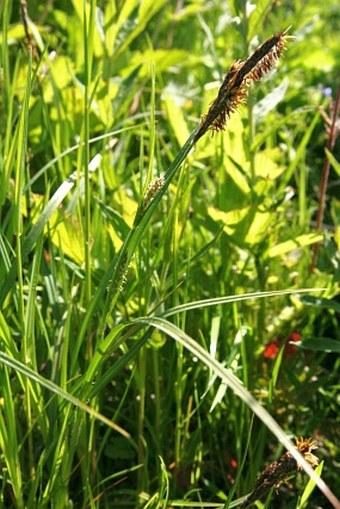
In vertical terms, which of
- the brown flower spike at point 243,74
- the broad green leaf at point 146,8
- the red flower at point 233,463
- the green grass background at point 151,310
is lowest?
the red flower at point 233,463

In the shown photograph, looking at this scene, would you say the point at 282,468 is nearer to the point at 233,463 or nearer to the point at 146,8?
the point at 233,463

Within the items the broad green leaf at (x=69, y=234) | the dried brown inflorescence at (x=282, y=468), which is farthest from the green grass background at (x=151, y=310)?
the dried brown inflorescence at (x=282, y=468)

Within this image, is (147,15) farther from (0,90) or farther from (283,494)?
(283,494)

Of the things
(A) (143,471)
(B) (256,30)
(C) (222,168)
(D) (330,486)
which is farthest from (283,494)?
(B) (256,30)

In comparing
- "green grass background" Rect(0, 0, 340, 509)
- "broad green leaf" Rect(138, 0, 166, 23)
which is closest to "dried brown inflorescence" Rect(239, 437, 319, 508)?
"green grass background" Rect(0, 0, 340, 509)

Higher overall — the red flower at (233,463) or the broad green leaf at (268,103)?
the broad green leaf at (268,103)

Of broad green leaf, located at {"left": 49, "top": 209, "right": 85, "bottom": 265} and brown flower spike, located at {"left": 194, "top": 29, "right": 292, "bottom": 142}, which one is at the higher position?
brown flower spike, located at {"left": 194, "top": 29, "right": 292, "bottom": 142}

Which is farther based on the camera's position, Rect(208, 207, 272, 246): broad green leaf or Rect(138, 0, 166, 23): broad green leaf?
Rect(138, 0, 166, 23): broad green leaf

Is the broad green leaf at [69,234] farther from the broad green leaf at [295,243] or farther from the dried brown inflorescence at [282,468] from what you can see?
the dried brown inflorescence at [282,468]

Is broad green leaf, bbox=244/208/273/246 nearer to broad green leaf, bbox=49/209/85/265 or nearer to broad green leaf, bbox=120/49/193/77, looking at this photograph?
broad green leaf, bbox=49/209/85/265
